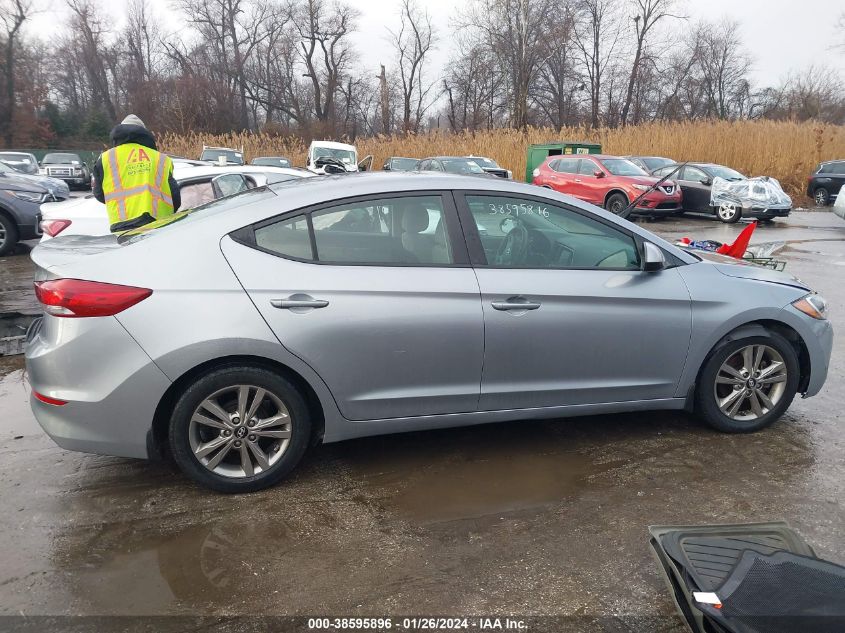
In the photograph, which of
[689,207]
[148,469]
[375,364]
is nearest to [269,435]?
[375,364]

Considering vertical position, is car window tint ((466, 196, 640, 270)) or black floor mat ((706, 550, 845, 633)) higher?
car window tint ((466, 196, 640, 270))

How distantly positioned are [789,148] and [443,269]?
27143mm

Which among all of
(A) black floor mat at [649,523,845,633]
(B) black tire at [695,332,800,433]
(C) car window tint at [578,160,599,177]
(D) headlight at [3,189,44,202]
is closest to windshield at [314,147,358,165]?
(C) car window tint at [578,160,599,177]

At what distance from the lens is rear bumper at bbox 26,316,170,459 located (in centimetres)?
300

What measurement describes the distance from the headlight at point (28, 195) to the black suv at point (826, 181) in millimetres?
24492

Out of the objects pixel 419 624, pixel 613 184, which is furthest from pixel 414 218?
pixel 613 184

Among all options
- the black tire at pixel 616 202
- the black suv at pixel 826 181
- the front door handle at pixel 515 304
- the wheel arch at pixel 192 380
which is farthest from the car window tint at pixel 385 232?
the black suv at pixel 826 181

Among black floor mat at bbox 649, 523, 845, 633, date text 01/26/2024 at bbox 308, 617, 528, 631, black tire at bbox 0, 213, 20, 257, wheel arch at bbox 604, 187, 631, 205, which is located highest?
wheel arch at bbox 604, 187, 631, 205

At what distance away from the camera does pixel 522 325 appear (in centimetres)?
344

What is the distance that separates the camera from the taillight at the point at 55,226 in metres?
6.82

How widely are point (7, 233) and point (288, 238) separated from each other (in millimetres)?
9295

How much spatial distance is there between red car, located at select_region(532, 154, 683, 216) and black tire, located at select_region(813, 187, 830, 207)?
8.99 metres

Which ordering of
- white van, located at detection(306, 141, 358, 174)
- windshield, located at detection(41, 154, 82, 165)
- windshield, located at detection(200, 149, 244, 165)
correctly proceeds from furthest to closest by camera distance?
windshield, located at detection(41, 154, 82, 165)
windshield, located at detection(200, 149, 244, 165)
white van, located at detection(306, 141, 358, 174)

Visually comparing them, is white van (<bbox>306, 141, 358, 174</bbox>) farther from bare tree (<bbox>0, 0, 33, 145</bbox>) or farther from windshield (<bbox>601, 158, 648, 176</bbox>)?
bare tree (<bbox>0, 0, 33, 145</bbox>)
